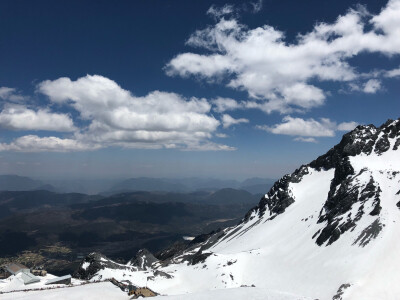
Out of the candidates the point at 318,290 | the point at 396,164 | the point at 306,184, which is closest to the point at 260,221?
the point at 306,184

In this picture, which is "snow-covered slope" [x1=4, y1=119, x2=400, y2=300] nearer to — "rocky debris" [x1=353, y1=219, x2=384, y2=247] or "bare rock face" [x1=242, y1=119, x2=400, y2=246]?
"rocky debris" [x1=353, y1=219, x2=384, y2=247]

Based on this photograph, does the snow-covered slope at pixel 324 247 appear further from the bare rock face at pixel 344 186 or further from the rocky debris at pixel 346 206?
the bare rock face at pixel 344 186

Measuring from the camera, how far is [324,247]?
8362cm

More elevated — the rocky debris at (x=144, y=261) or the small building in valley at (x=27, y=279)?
the small building in valley at (x=27, y=279)

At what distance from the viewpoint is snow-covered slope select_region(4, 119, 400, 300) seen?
62.6 m

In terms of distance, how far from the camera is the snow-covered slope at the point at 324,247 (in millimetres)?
62625

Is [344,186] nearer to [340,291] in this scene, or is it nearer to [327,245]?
[327,245]

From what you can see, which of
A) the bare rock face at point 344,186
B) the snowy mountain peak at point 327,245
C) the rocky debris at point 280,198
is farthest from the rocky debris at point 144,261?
the rocky debris at point 280,198

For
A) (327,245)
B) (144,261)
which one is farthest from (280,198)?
(327,245)

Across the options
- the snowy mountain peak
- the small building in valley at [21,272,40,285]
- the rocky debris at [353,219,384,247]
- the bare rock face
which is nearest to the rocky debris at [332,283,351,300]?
the snowy mountain peak

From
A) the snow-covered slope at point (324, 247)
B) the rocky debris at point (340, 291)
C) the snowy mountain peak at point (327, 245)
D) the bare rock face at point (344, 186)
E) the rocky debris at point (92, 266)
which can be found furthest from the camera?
the rocky debris at point (92, 266)

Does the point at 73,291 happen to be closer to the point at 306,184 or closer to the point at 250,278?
the point at 250,278

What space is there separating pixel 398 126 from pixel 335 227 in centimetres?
11144

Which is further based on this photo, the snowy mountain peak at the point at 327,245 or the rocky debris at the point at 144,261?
the rocky debris at the point at 144,261
